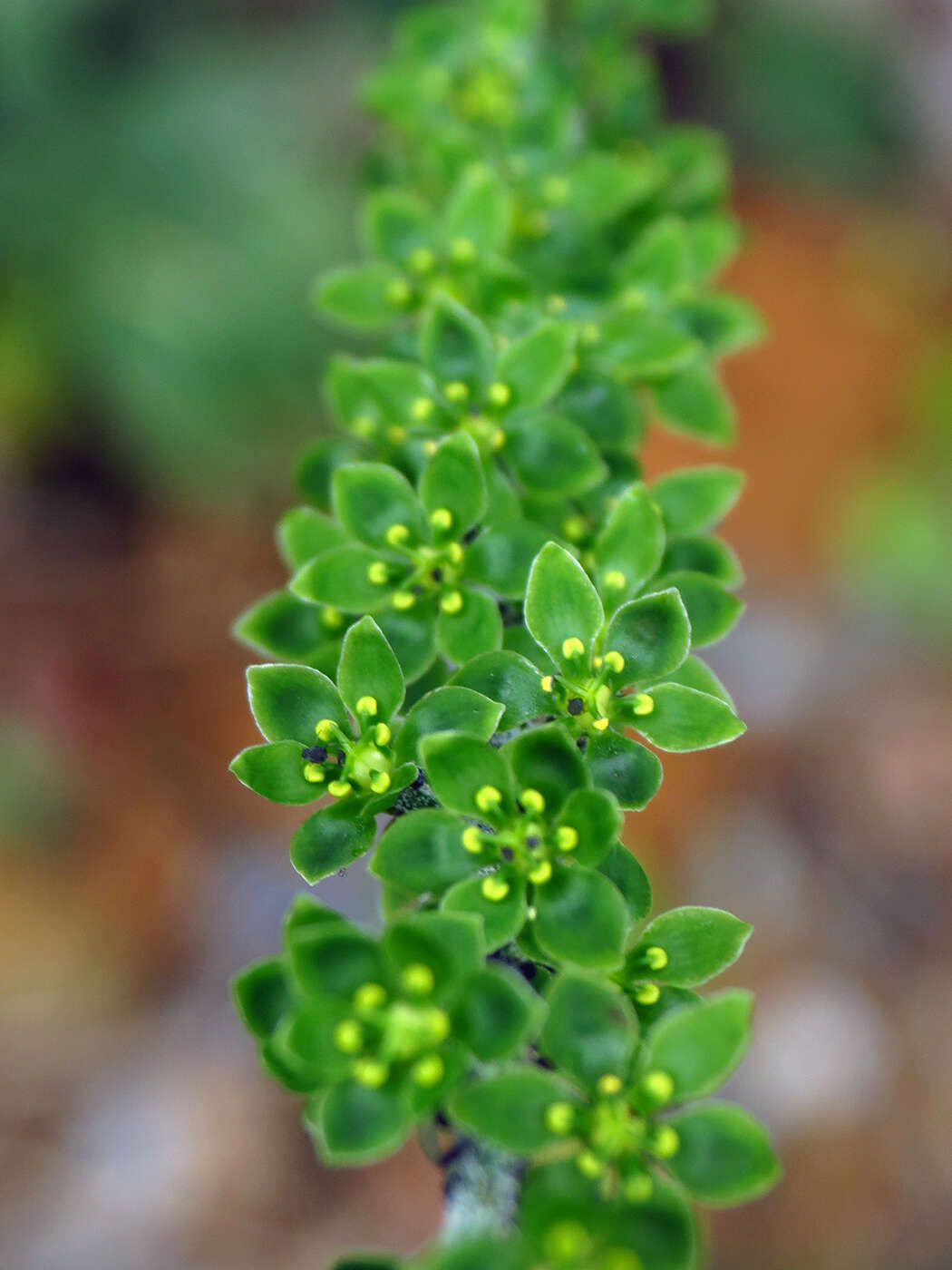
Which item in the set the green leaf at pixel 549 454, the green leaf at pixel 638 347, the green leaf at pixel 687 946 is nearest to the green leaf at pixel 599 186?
the green leaf at pixel 638 347

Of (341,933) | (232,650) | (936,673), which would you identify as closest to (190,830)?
(232,650)

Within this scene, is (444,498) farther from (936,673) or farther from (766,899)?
(936,673)

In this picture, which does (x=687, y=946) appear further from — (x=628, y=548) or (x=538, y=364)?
(x=538, y=364)

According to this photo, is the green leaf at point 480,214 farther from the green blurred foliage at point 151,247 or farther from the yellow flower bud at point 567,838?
the green blurred foliage at point 151,247

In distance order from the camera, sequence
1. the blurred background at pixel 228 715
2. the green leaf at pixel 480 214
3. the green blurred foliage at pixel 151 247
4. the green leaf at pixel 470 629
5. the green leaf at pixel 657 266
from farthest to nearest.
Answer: the green blurred foliage at pixel 151 247, the blurred background at pixel 228 715, the green leaf at pixel 657 266, the green leaf at pixel 480 214, the green leaf at pixel 470 629

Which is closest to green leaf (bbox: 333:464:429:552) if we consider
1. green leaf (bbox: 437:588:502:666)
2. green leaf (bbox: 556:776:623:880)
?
Answer: green leaf (bbox: 437:588:502:666)

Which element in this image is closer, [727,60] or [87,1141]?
[87,1141]

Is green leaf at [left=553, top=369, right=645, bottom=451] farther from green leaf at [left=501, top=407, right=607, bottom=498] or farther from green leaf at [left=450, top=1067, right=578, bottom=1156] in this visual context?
green leaf at [left=450, top=1067, right=578, bottom=1156]
